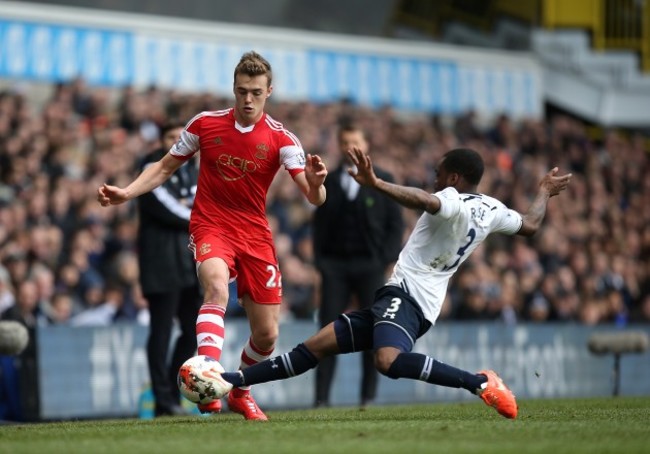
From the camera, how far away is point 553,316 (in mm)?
21031

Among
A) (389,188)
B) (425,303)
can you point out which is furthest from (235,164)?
(425,303)

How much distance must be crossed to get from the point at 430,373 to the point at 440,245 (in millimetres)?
901

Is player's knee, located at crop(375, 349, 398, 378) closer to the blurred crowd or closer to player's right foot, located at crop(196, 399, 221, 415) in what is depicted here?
player's right foot, located at crop(196, 399, 221, 415)

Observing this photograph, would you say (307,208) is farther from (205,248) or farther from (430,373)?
(430,373)

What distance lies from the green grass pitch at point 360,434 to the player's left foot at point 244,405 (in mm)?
121

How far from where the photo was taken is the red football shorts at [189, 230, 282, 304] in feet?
32.0

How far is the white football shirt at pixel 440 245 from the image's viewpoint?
9461 millimetres

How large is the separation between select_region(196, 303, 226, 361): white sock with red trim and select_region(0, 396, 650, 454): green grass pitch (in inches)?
19.1

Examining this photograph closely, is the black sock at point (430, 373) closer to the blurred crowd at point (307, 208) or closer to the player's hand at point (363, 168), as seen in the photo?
the player's hand at point (363, 168)

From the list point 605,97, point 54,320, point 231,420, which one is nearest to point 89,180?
point 54,320

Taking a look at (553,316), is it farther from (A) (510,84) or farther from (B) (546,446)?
(B) (546,446)

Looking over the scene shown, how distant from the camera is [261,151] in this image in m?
9.75

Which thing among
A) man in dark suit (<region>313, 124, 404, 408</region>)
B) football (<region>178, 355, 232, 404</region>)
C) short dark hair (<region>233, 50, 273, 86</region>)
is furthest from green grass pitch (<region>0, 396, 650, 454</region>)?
man in dark suit (<region>313, 124, 404, 408</region>)

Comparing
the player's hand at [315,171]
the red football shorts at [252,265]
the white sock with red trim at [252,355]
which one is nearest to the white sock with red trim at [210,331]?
the red football shorts at [252,265]
